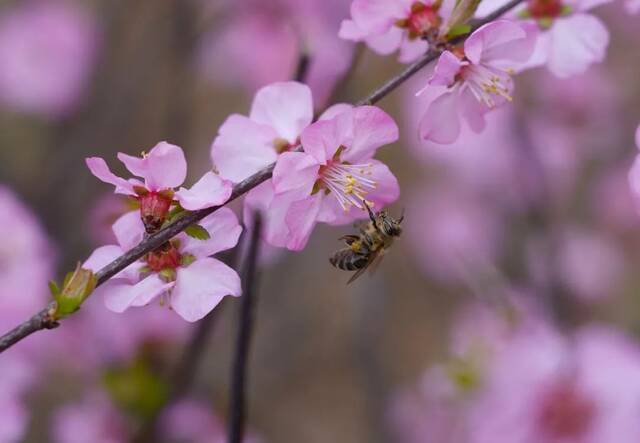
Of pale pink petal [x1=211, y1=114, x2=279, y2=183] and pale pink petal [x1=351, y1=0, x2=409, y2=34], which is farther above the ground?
pale pink petal [x1=351, y1=0, x2=409, y2=34]

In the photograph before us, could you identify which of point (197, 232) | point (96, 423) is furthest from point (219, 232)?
point (96, 423)

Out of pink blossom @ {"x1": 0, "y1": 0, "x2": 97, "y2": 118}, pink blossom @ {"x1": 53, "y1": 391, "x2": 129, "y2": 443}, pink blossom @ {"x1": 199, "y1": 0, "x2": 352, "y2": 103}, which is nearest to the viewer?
pink blossom @ {"x1": 53, "y1": 391, "x2": 129, "y2": 443}

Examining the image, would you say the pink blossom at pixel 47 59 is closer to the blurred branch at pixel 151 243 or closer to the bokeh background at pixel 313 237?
the bokeh background at pixel 313 237

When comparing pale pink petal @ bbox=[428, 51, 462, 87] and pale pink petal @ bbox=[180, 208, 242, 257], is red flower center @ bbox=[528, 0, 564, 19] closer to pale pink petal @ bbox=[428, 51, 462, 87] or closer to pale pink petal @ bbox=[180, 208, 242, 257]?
pale pink petal @ bbox=[428, 51, 462, 87]

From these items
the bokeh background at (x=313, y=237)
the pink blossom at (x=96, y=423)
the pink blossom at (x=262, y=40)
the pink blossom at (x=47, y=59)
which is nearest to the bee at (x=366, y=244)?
the bokeh background at (x=313, y=237)

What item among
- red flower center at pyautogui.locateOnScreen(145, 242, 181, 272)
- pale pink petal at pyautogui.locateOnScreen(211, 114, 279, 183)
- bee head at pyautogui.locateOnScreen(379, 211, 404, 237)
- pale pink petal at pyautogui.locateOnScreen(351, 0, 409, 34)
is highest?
pale pink petal at pyautogui.locateOnScreen(351, 0, 409, 34)

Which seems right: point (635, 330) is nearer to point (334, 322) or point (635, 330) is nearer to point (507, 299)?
point (507, 299)

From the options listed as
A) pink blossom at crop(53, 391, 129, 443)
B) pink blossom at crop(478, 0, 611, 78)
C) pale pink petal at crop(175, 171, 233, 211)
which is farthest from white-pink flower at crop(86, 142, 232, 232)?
pink blossom at crop(53, 391, 129, 443)
